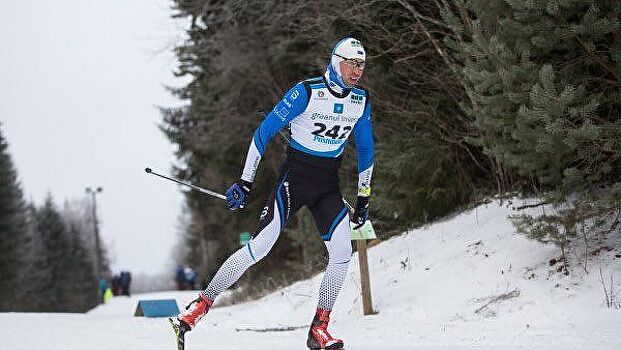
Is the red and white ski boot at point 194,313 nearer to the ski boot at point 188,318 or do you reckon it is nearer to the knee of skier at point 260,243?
the ski boot at point 188,318

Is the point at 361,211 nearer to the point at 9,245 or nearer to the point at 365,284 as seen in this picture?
the point at 365,284

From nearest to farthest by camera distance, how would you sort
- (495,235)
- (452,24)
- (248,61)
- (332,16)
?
(495,235) → (452,24) → (332,16) → (248,61)

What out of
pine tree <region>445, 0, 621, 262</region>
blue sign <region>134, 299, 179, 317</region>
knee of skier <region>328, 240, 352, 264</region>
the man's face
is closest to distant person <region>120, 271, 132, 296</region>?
blue sign <region>134, 299, 179, 317</region>

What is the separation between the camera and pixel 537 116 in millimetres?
6082

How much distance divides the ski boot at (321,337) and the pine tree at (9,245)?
122 ft

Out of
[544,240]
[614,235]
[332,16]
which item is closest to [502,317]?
[544,240]

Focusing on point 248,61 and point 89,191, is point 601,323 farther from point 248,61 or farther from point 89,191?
point 89,191

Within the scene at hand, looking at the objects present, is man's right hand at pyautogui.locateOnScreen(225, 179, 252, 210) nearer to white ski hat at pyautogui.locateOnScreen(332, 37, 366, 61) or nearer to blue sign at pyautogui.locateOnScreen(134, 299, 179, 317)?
white ski hat at pyautogui.locateOnScreen(332, 37, 366, 61)

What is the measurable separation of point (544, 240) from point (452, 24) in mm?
3363

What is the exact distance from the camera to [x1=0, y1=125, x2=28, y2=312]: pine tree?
40.5 metres

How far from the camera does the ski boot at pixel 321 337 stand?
17.7 feet

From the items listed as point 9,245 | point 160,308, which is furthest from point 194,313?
point 9,245

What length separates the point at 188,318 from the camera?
17.9 feet

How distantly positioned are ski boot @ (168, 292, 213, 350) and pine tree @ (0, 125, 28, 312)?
121 feet
